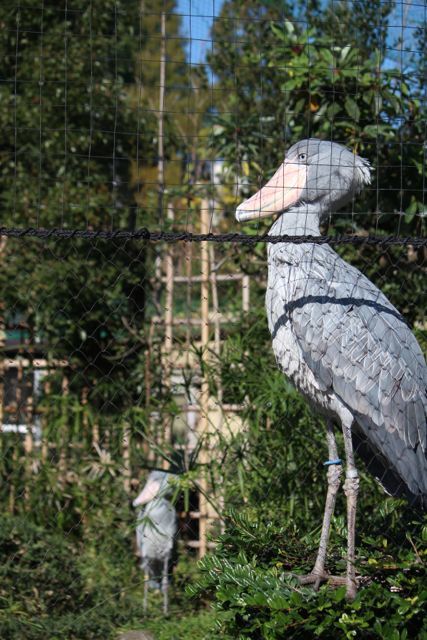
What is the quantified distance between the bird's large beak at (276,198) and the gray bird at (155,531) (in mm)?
1854

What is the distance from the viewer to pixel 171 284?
16.3ft

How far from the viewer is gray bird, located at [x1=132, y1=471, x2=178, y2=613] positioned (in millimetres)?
4555

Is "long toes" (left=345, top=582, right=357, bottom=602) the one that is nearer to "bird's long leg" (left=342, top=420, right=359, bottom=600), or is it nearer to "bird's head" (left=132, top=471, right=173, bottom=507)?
"bird's long leg" (left=342, top=420, right=359, bottom=600)

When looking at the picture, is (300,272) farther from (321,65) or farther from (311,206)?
(321,65)

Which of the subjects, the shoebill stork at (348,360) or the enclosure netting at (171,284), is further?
the enclosure netting at (171,284)

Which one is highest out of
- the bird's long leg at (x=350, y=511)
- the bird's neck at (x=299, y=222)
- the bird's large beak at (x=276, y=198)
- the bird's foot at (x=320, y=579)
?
the bird's large beak at (x=276, y=198)

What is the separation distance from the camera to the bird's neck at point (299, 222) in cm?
308

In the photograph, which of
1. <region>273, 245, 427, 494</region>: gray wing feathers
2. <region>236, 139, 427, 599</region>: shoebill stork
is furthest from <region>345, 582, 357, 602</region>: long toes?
<region>273, 245, 427, 494</region>: gray wing feathers

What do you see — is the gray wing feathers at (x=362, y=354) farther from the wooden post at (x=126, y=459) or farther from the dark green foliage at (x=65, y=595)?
the wooden post at (x=126, y=459)

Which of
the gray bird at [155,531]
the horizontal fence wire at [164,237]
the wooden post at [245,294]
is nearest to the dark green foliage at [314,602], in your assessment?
the horizontal fence wire at [164,237]

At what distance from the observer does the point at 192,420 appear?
6.19 meters

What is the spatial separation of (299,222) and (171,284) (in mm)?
1954

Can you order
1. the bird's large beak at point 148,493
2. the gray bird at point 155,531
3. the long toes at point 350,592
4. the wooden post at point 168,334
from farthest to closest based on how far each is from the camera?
the wooden post at point 168,334 → the bird's large beak at point 148,493 → the gray bird at point 155,531 → the long toes at point 350,592

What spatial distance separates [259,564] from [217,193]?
119 inches
